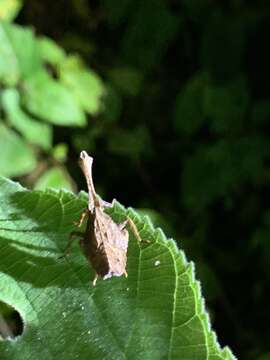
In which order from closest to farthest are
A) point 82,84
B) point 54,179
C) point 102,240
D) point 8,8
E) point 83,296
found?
1. point 83,296
2. point 102,240
3. point 54,179
4. point 8,8
5. point 82,84

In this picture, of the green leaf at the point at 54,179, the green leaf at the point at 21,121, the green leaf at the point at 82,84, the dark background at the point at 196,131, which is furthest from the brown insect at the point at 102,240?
the dark background at the point at 196,131

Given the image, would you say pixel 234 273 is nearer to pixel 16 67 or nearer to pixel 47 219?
pixel 16 67

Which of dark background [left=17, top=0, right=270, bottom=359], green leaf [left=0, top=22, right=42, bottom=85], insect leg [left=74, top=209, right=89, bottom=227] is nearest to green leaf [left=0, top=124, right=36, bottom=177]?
green leaf [left=0, top=22, right=42, bottom=85]

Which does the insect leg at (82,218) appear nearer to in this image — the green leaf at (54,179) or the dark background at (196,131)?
Answer: the green leaf at (54,179)

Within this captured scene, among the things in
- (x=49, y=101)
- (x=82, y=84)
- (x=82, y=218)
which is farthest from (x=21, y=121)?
(x=82, y=218)

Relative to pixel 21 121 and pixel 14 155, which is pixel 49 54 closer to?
pixel 21 121
